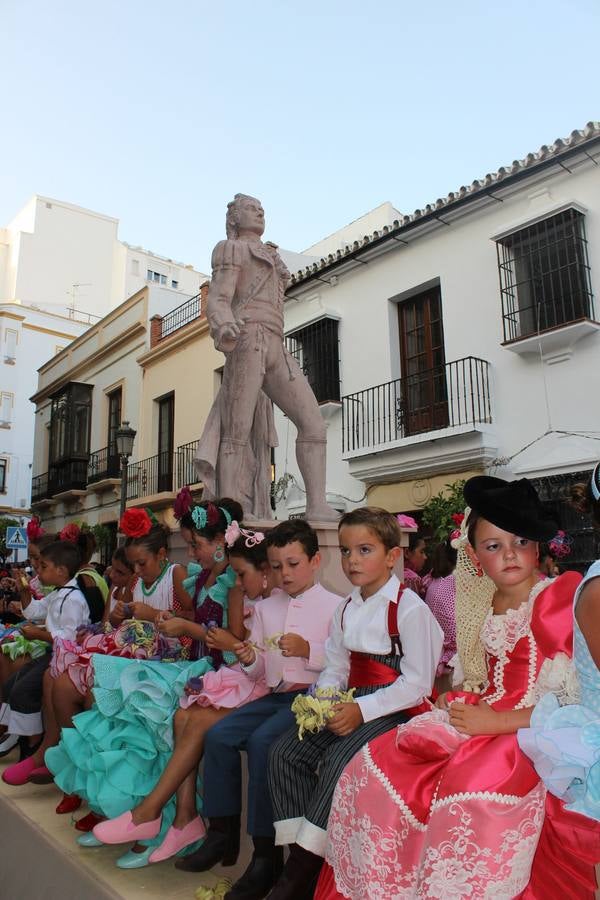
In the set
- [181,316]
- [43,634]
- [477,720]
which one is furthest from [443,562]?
[181,316]

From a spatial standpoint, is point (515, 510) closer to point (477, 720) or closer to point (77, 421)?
point (477, 720)

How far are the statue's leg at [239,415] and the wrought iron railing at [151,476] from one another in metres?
11.8

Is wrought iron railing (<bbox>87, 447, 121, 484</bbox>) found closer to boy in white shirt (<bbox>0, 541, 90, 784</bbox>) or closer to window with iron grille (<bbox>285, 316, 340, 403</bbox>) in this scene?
window with iron grille (<bbox>285, 316, 340, 403</bbox>)

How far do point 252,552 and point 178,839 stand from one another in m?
1.17

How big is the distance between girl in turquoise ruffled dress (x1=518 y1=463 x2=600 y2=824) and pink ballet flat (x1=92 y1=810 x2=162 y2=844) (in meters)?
1.58

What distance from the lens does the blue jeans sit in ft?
7.79

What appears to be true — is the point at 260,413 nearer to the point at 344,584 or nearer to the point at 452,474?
the point at 344,584

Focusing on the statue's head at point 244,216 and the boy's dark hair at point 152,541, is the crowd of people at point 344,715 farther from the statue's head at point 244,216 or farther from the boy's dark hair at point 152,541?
the statue's head at point 244,216

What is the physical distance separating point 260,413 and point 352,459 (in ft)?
22.5

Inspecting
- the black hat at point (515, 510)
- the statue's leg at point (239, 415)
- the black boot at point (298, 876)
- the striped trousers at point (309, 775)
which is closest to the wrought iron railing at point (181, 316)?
the statue's leg at point (239, 415)

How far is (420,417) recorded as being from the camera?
1098 centimetres

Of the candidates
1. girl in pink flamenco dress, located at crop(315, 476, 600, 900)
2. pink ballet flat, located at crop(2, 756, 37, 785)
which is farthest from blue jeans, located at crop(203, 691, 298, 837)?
pink ballet flat, located at crop(2, 756, 37, 785)

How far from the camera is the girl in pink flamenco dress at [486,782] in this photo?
5.22ft

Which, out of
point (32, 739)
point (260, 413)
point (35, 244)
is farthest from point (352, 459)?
point (35, 244)
